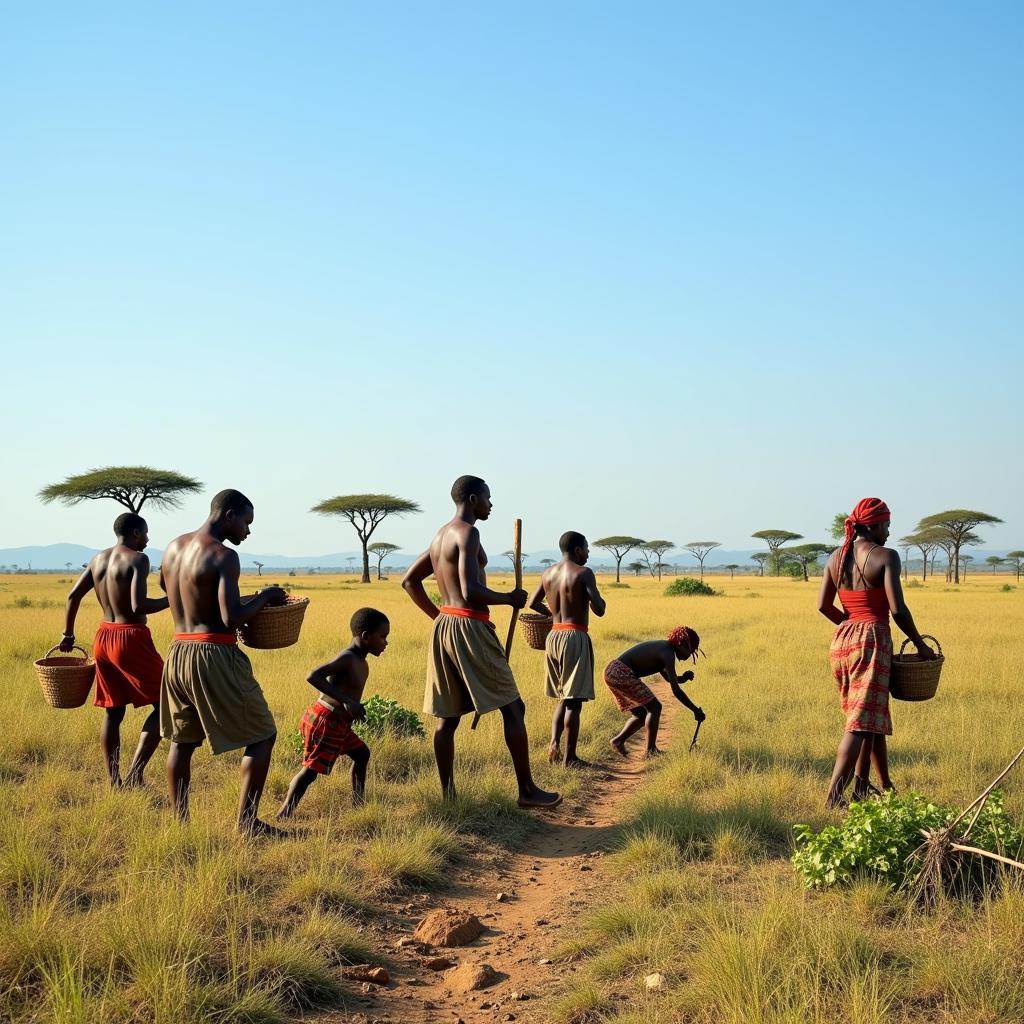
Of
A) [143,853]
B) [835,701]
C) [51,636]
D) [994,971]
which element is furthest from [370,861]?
[51,636]

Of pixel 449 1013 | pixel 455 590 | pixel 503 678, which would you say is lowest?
pixel 449 1013

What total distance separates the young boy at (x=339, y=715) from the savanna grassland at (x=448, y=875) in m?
0.24

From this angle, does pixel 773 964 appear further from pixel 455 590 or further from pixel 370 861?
pixel 455 590

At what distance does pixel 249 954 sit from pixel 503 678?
2894 millimetres

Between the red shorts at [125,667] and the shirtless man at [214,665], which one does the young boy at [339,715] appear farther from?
the red shorts at [125,667]

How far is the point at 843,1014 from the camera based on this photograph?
11.3 ft

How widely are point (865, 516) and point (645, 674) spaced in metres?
3.02

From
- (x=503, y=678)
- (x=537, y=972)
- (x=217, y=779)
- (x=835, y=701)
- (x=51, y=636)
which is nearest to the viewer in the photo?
(x=537, y=972)

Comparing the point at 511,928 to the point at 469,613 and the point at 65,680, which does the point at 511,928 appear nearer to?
the point at 469,613

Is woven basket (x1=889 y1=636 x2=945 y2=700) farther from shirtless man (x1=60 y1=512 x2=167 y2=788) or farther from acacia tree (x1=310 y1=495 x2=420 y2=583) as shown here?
acacia tree (x1=310 y1=495 x2=420 y2=583)

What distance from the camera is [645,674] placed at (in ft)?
28.8

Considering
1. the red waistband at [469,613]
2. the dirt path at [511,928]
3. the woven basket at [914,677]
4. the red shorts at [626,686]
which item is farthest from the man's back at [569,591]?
the woven basket at [914,677]

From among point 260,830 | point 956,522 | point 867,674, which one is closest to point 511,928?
point 260,830

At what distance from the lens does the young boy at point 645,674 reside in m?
8.52
